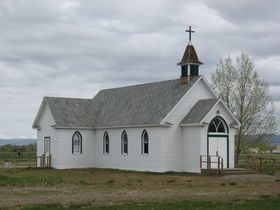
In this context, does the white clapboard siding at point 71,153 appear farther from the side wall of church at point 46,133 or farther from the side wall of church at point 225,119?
the side wall of church at point 225,119

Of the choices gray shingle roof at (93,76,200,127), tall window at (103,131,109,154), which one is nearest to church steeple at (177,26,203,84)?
gray shingle roof at (93,76,200,127)

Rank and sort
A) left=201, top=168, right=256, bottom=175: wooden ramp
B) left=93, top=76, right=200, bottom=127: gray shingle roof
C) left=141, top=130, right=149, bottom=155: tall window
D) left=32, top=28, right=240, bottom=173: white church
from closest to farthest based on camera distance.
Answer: left=201, top=168, right=256, bottom=175: wooden ramp
left=32, top=28, right=240, bottom=173: white church
left=141, top=130, right=149, bottom=155: tall window
left=93, top=76, right=200, bottom=127: gray shingle roof

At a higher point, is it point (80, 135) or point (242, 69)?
point (242, 69)

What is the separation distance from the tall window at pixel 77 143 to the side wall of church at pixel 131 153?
1.38 meters

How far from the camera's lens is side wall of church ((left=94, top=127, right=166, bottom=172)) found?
39.3 meters

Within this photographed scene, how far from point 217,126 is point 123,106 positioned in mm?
9393

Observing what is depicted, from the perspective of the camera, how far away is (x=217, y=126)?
3950 cm

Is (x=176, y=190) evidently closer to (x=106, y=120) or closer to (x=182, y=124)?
(x=182, y=124)

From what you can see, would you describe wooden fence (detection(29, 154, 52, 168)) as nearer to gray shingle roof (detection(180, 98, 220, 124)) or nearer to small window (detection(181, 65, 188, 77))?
gray shingle roof (detection(180, 98, 220, 124))

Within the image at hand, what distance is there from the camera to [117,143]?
144 feet

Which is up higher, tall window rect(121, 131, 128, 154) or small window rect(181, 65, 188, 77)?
small window rect(181, 65, 188, 77)

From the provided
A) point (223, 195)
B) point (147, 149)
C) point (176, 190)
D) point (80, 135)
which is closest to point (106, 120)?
point (80, 135)

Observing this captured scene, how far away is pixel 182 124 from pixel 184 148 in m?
1.77

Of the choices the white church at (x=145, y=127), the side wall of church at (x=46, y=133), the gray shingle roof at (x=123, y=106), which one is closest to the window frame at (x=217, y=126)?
the white church at (x=145, y=127)
